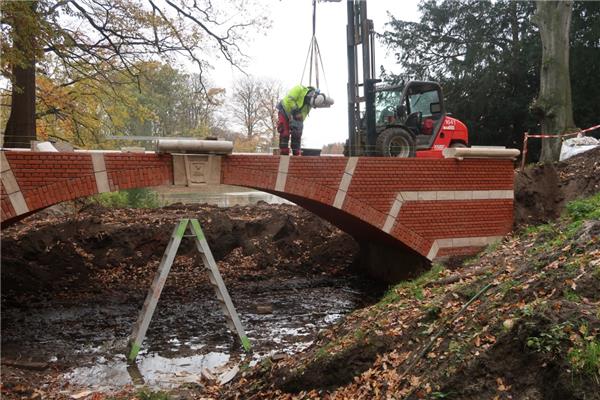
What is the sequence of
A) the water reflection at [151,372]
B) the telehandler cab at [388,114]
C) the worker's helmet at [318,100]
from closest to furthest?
the water reflection at [151,372]
the worker's helmet at [318,100]
the telehandler cab at [388,114]

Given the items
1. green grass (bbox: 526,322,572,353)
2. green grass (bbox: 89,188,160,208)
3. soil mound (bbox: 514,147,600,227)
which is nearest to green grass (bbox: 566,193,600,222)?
soil mound (bbox: 514,147,600,227)

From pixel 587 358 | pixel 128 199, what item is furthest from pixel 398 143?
pixel 128 199

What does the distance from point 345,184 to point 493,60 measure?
1434cm

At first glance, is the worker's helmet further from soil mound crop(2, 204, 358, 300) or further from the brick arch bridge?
soil mound crop(2, 204, 358, 300)

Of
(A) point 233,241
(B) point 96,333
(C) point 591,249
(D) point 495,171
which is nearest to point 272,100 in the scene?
(A) point 233,241

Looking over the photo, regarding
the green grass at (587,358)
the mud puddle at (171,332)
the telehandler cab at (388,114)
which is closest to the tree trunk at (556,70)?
the telehandler cab at (388,114)

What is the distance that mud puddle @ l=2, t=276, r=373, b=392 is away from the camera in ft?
24.7

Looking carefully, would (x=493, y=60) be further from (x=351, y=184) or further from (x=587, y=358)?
(x=587, y=358)

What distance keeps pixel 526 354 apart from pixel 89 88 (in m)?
15.7

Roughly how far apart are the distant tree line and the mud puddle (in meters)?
11.7

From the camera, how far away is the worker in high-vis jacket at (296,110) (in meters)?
9.73

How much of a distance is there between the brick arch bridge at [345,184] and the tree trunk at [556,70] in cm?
395

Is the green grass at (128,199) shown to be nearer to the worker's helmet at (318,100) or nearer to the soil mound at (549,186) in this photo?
the worker's helmet at (318,100)

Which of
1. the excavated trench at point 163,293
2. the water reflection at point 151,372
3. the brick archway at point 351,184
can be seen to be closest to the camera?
the water reflection at point 151,372
